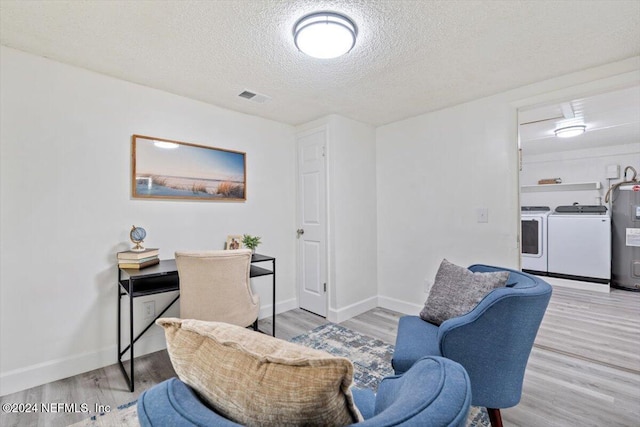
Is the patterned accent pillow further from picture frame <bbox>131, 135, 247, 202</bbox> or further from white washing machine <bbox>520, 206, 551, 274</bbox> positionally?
white washing machine <bbox>520, 206, 551, 274</bbox>

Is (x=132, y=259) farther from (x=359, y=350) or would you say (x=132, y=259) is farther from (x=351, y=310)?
(x=351, y=310)

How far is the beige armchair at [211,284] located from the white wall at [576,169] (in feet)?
14.0

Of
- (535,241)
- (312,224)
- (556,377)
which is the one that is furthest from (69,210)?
(535,241)

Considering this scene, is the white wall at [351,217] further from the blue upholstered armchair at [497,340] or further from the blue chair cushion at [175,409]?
the blue chair cushion at [175,409]

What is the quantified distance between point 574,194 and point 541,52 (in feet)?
14.4

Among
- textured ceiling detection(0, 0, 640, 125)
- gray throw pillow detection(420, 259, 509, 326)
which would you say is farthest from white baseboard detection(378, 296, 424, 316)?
textured ceiling detection(0, 0, 640, 125)

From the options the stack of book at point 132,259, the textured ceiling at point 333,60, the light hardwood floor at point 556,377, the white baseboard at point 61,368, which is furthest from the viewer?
the stack of book at point 132,259

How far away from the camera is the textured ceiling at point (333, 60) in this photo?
153 cm

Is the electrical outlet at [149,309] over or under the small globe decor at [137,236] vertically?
under

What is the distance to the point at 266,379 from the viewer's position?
547mm

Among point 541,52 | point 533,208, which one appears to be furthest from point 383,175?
point 533,208

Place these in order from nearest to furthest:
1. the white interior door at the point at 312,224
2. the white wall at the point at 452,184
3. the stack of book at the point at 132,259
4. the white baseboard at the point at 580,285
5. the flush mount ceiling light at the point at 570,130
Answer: the stack of book at the point at 132,259 < the white wall at the point at 452,184 < the white interior door at the point at 312,224 < the flush mount ceiling light at the point at 570,130 < the white baseboard at the point at 580,285

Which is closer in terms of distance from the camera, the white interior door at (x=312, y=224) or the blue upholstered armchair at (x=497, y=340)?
the blue upholstered armchair at (x=497, y=340)

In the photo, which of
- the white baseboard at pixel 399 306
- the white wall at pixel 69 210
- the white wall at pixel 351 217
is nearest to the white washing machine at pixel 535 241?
the white baseboard at pixel 399 306
